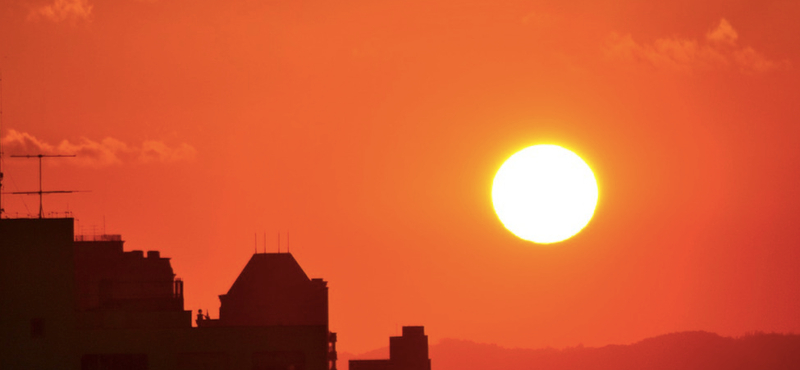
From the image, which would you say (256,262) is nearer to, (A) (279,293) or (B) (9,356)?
(A) (279,293)

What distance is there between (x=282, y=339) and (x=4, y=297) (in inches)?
558

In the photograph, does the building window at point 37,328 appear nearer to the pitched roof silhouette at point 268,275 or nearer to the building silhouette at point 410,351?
the pitched roof silhouette at point 268,275

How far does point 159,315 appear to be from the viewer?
88.9 meters

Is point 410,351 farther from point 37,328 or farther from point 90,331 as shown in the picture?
point 37,328

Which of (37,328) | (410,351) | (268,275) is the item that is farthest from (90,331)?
(410,351)

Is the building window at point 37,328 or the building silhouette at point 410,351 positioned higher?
the building silhouette at point 410,351

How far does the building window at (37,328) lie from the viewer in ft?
260


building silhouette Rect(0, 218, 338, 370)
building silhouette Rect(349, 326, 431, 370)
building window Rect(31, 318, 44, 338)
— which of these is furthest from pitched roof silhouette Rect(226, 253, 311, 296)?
building window Rect(31, 318, 44, 338)

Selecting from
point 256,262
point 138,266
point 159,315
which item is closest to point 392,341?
point 256,262

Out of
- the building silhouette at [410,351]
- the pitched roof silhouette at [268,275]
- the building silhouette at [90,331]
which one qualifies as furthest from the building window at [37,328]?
the building silhouette at [410,351]

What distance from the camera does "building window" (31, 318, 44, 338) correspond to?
79.1 metres

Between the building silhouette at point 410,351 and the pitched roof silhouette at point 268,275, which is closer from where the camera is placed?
the pitched roof silhouette at point 268,275

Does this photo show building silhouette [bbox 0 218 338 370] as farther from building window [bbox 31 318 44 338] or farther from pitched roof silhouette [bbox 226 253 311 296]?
pitched roof silhouette [bbox 226 253 311 296]

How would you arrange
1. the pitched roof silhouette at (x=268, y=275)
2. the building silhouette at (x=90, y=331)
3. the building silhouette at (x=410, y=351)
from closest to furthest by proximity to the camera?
the building silhouette at (x=90, y=331) < the pitched roof silhouette at (x=268, y=275) < the building silhouette at (x=410, y=351)
